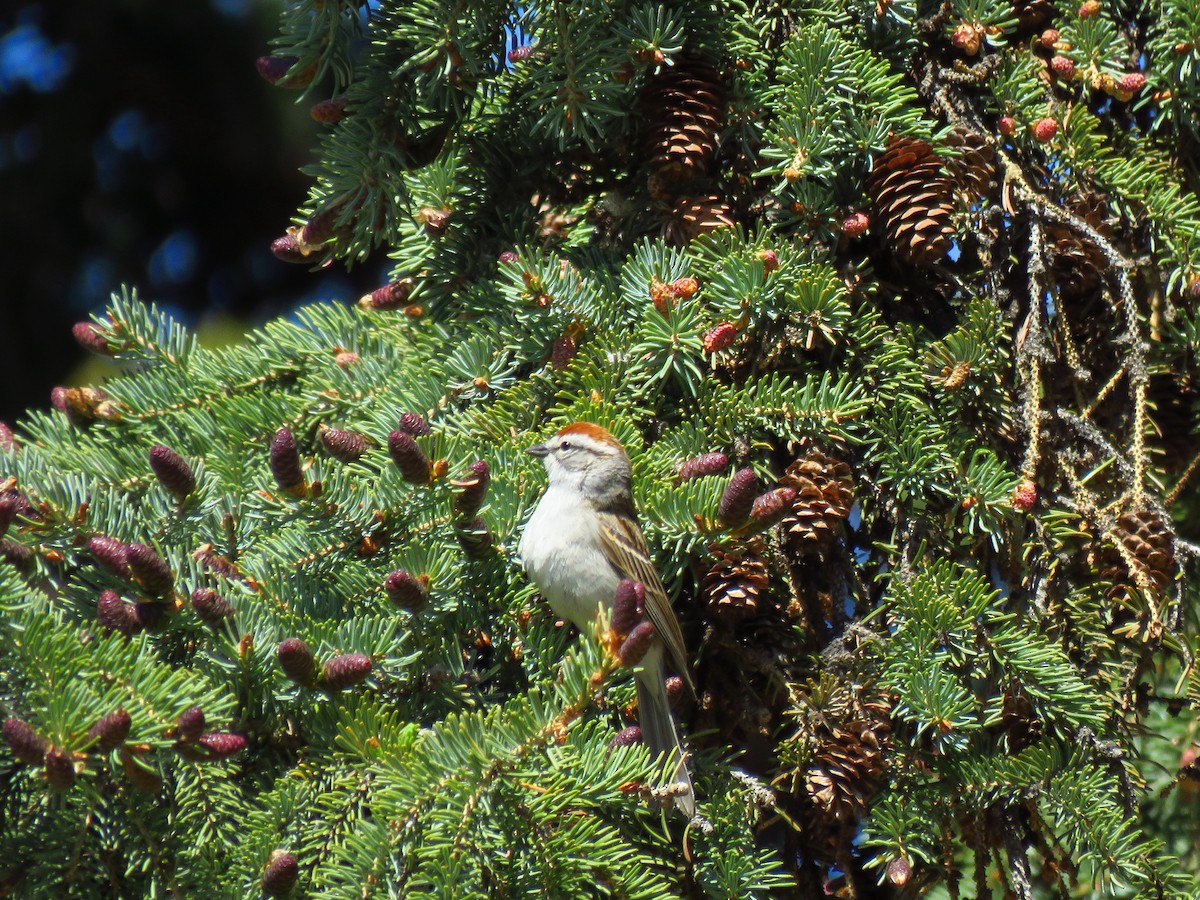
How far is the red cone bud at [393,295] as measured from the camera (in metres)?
3.24

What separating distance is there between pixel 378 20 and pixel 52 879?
6.42 ft

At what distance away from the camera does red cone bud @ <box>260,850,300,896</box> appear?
1725mm

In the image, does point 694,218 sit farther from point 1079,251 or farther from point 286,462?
point 286,462

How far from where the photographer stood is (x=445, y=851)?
1.71m

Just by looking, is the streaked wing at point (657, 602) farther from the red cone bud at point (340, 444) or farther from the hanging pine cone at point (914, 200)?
the hanging pine cone at point (914, 200)

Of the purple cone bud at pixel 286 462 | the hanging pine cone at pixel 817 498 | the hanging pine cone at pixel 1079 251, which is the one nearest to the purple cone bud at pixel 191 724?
the purple cone bud at pixel 286 462

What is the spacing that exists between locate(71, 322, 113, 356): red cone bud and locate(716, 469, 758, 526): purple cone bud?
1861mm

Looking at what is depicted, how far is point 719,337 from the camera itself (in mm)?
2510

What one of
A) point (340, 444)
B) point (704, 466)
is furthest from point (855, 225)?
point (340, 444)

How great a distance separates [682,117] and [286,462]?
124cm

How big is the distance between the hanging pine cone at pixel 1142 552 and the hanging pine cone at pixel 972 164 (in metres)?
0.83

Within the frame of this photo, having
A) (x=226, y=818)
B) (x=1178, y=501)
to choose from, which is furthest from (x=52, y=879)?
(x=1178, y=501)

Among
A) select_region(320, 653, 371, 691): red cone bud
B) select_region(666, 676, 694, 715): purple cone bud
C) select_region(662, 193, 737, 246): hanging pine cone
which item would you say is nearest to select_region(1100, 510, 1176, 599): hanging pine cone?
select_region(666, 676, 694, 715): purple cone bud

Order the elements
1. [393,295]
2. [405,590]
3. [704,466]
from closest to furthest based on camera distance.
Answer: [405,590], [704,466], [393,295]
